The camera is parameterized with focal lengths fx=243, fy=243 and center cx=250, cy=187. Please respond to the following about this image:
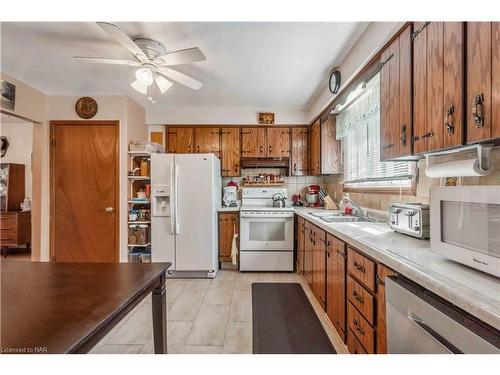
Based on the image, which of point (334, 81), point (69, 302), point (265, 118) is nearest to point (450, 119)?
point (334, 81)

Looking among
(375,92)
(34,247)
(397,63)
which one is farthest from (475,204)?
(34,247)

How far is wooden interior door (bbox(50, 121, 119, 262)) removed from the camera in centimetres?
335

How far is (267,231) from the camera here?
3.45 m

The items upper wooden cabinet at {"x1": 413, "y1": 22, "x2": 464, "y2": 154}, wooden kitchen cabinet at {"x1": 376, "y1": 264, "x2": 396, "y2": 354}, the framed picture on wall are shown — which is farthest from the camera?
the framed picture on wall

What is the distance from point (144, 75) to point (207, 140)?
1.77 metres

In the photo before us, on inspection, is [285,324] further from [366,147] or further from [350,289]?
[366,147]

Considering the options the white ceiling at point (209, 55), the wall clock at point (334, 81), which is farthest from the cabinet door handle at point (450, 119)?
the wall clock at point (334, 81)

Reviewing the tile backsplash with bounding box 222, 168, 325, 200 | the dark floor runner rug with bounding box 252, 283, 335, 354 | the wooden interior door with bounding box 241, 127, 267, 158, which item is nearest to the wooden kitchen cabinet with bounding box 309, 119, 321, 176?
the tile backsplash with bounding box 222, 168, 325, 200

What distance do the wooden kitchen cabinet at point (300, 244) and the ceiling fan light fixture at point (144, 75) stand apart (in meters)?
2.31

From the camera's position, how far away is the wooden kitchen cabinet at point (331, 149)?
3412mm

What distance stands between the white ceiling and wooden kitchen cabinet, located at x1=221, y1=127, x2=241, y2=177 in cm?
68

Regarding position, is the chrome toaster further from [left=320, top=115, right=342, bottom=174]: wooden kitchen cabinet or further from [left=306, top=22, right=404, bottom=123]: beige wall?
[left=320, top=115, right=342, bottom=174]: wooden kitchen cabinet

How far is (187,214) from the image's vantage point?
3295mm

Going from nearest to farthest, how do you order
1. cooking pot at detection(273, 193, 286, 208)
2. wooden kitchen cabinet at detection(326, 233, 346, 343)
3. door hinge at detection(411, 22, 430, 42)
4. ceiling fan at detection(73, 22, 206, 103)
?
door hinge at detection(411, 22, 430, 42) → wooden kitchen cabinet at detection(326, 233, 346, 343) → ceiling fan at detection(73, 22, 206, 103) → cooking pot at detection(273, 193, 286, 208)
